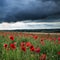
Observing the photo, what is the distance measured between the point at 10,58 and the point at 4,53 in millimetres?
231

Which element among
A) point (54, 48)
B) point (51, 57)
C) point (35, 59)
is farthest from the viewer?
point (54, 48)

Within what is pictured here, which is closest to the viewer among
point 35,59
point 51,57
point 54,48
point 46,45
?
point 35,59

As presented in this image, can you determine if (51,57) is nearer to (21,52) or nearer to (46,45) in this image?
(21,52)

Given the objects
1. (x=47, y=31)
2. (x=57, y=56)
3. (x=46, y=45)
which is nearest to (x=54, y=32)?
(x=47, y=31)

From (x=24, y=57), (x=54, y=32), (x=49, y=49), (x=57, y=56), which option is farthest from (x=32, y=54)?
(x=54, y=32)

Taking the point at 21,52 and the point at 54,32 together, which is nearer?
the point at 21,52

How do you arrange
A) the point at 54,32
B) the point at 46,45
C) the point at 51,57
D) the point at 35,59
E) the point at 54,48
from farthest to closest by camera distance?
the point at 54,32
the point at 46,45
the point at 54,48
the point at 51,57
the point at 35,59

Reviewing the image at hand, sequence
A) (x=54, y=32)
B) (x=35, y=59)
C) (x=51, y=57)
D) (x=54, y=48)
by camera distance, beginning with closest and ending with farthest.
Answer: (x=35, y=59) < (x=51, y=57) < (x=54, y=48) < (x=54, y=32)

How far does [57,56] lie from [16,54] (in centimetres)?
64

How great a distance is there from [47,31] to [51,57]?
3451mm

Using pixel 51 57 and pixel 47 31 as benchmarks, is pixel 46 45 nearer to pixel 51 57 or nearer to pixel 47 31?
pixel 51 57

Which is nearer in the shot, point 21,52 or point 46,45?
point 21,52

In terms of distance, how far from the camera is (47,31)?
7.39m

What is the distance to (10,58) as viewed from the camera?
12.8ft
